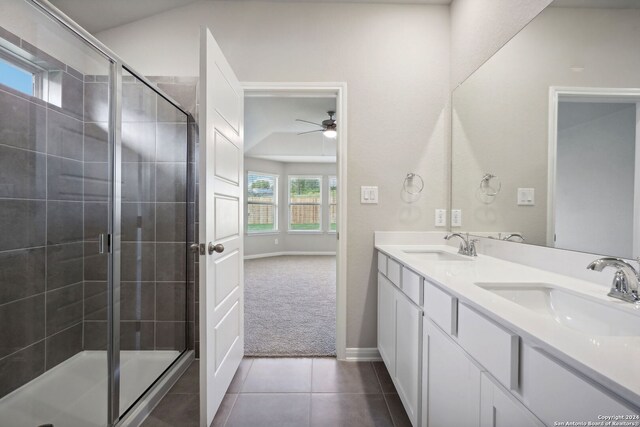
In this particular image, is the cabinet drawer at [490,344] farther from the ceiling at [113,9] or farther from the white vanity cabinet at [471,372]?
the ceiling at [113,9]

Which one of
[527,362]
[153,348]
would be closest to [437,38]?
[527,362]

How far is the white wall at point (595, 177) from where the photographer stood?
3.11 feet

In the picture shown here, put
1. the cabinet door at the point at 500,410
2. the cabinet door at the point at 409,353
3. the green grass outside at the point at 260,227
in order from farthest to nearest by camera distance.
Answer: the green grass outside at the point at 260,227, the cabinet door at the point at 409,353, the cabinet door at the point at 500,410

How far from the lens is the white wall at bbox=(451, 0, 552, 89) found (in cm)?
149

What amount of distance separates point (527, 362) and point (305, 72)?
2179 mm

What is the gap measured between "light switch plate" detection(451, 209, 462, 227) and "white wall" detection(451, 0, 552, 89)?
37.0 inches

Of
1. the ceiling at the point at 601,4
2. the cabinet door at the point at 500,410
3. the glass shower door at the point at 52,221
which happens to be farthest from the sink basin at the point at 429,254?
the glass shower door at the point at 52,221

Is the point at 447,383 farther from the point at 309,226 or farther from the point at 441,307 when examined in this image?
the point at 309,226

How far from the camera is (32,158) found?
1587mm

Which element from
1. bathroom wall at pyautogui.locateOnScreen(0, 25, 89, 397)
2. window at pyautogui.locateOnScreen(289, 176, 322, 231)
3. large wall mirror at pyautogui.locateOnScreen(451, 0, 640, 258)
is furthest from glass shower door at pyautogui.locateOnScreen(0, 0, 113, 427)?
window at pyautogui.locateOnScreen(289, 176, 322, 231)

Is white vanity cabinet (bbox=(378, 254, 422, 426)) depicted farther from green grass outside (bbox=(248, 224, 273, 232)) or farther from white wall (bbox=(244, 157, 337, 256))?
white wall (bbox=(244, 157, 337, 256))

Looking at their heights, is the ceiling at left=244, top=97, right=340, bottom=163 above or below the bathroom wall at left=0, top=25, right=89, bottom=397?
above

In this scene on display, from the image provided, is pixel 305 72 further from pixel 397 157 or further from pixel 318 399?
pixel 318 399

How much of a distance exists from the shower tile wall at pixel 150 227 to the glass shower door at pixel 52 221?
8 cm
